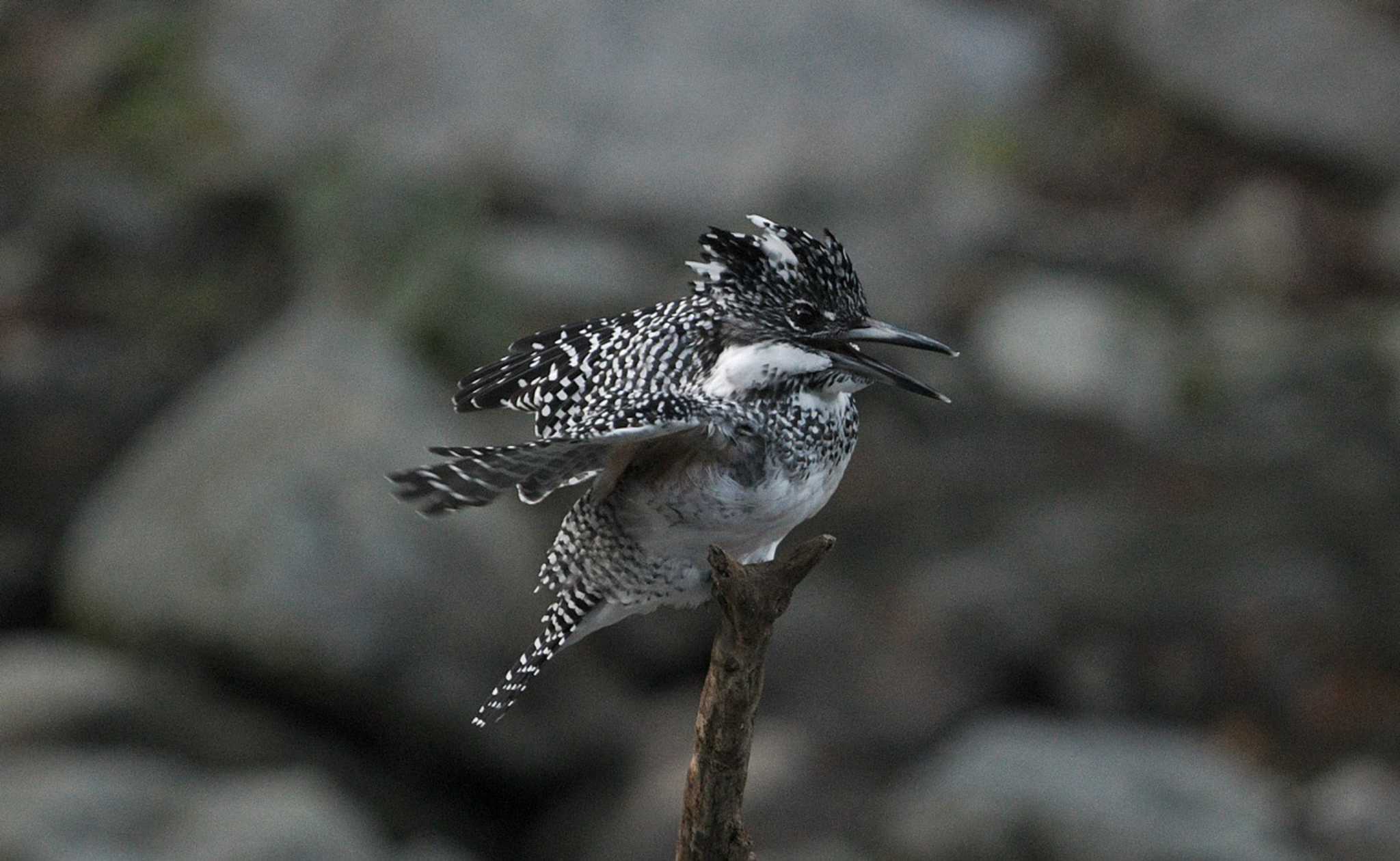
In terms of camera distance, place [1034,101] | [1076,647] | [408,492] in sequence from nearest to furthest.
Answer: [408,492] < [1076,647] < [1034,101]

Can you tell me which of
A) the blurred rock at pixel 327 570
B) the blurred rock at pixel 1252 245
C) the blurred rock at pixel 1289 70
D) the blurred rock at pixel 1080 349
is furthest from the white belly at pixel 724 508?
the blurred rock at pixel 1289 70

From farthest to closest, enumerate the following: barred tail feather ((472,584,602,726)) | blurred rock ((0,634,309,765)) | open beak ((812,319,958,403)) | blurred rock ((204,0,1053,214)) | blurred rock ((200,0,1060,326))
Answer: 1. blurred rock ((204,0,1053,214))
2. blurred rock ((200,0,1060,326))
3. blurred rock ((0,634,309,765))
4. barred tail feather ((472,584,602,726))
5. open beak ((812,319,958,403))

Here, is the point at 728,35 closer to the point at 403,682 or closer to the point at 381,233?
the point at 381,233

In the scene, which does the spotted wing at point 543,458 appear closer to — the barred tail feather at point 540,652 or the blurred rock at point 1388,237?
the barred tail feather at point 540,652

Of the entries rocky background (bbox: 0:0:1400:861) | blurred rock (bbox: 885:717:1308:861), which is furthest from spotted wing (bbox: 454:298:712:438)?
blurred rock (bbox: 885:717:1308:861)

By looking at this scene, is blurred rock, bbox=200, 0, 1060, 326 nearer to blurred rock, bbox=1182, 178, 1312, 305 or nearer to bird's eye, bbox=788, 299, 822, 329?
blurred rock, bbox=1182, 178, 1312, 305

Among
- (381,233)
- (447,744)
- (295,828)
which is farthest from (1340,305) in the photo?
(295,828)
